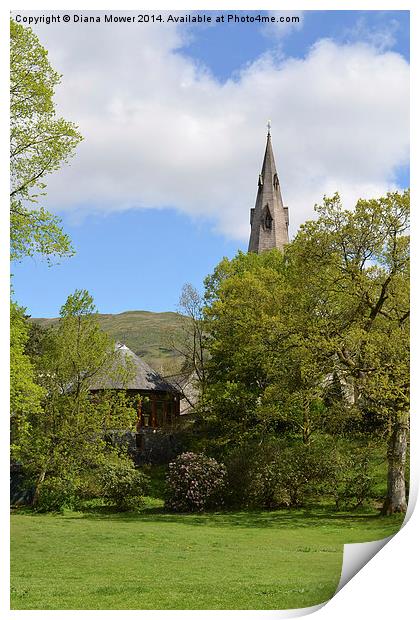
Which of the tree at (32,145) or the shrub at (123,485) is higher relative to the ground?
the tree at (32,145)

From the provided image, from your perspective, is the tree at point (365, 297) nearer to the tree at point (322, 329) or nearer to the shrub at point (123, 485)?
the tree at point (322, 329)

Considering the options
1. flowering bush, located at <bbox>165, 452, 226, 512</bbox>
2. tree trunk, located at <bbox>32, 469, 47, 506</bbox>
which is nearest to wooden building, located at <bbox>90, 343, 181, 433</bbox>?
flowering bush, located at <bbox>165, 452, 226, 512</bbox>

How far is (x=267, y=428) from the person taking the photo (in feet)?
26.4

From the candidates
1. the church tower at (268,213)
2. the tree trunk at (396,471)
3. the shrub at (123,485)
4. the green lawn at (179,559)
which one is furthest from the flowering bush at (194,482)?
the church tower at (268,213)

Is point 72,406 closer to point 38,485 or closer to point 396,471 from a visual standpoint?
point 38,485

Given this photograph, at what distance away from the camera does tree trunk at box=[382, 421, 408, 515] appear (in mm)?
6930

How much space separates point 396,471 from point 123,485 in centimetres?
306

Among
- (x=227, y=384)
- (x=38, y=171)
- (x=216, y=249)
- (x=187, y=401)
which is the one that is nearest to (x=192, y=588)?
(x=187, y=401)

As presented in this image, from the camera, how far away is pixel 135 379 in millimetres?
7402

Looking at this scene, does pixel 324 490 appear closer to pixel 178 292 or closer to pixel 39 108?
pixel 178 292

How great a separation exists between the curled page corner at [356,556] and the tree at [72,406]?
2.42 m

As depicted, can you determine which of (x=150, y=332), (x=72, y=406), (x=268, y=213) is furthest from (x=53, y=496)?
(x=268, y=213)

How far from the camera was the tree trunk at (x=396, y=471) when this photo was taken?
693 cm

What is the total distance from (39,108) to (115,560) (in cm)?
391
